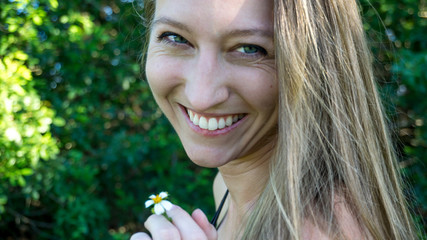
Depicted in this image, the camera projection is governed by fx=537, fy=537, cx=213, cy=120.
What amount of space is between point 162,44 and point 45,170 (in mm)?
1705

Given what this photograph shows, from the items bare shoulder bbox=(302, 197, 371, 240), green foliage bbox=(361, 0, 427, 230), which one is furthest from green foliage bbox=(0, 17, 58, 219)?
green foliage bbox=(361, 0, 427, 230)

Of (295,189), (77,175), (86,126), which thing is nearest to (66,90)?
(86,126)

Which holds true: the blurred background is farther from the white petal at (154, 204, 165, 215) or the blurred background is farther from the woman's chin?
the white petal at (154, 204, 165, 215)

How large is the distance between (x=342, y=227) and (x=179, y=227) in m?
0.49

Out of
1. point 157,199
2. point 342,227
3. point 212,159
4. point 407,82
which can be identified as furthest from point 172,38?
point 407,82

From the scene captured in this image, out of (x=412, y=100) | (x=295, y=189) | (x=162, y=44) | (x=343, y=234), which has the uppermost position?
(x=162, y=44)

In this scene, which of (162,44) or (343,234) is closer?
(343,234)

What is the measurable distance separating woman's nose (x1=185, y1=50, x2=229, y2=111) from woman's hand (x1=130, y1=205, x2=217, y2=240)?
0.35m

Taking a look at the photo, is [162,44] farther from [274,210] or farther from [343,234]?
[343,234]

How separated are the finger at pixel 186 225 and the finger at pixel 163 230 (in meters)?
0.02

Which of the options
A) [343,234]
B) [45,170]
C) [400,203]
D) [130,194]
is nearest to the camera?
[343,234]

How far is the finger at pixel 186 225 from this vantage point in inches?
63.7

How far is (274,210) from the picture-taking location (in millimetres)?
1631

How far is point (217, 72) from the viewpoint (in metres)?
1.69
